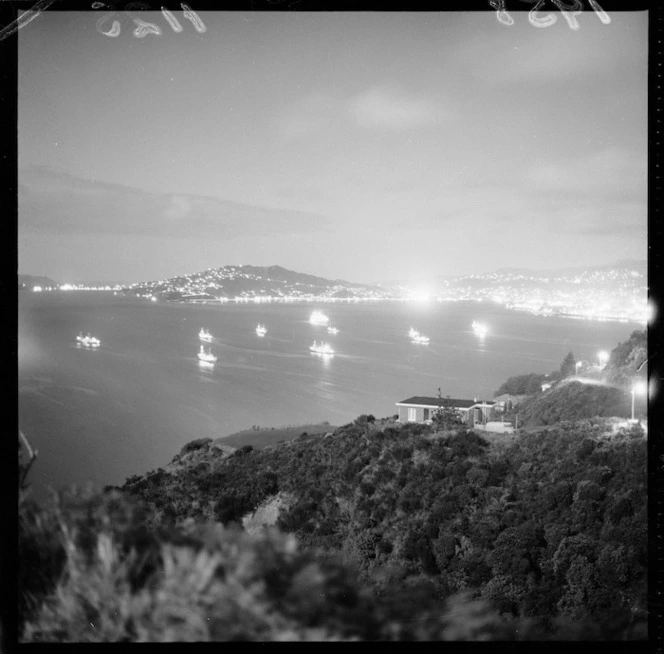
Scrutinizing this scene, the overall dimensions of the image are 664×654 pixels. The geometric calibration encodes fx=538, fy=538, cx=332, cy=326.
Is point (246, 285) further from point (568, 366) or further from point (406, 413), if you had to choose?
point (568, 366)

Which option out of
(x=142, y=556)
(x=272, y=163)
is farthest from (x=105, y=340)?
(x=142, y=556)

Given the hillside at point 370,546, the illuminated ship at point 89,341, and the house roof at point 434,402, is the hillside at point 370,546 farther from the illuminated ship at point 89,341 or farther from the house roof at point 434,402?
the illuminated ship at point 89,341

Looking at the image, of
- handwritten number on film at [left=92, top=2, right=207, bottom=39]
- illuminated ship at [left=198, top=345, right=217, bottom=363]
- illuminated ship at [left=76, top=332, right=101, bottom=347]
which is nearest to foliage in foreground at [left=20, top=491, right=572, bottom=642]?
handwritten number on film at [left=92, top=2, right=207, bottom=39]

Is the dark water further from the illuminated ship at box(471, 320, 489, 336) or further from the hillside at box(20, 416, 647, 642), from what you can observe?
the hillside at box(20, 416, 647, 642)

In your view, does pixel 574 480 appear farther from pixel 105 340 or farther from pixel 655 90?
pixel 105 340

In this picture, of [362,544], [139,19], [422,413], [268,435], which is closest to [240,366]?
[268,435]

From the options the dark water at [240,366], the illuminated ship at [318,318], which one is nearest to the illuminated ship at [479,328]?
the dark water at [240,366]

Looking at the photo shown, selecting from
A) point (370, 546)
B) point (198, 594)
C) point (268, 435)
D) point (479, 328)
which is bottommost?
point (370, 546)
